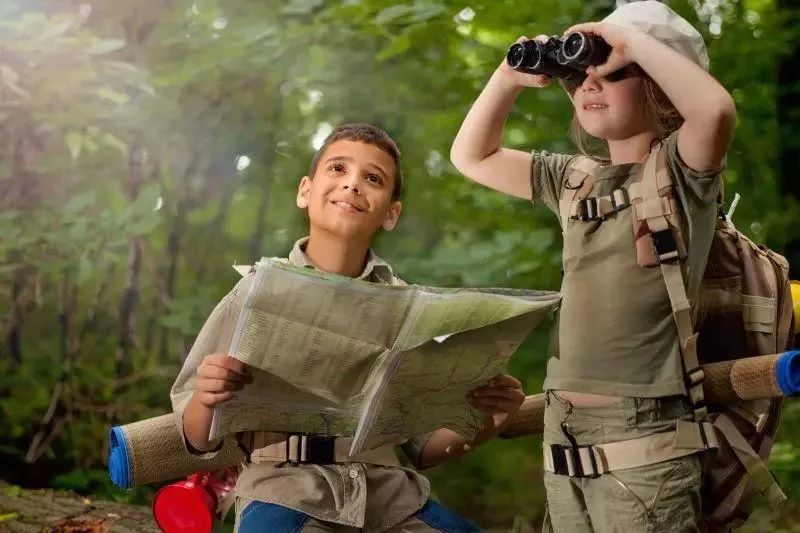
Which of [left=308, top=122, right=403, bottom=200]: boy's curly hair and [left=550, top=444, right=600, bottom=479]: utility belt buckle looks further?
[left=308, top=122, right=403, bottom=200]: boy's curly hair

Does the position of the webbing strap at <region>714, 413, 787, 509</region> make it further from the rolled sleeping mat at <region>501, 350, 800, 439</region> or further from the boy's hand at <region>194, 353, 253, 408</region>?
the boy's hand at <region>194, 353, 253, 408</region>

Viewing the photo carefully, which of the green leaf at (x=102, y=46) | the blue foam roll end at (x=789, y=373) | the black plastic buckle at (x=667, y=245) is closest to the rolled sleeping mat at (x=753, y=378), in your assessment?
the blue foam roll end at (x=789, y=373)

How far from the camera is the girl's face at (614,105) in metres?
1.14

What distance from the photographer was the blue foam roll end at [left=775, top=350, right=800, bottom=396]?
0.99m

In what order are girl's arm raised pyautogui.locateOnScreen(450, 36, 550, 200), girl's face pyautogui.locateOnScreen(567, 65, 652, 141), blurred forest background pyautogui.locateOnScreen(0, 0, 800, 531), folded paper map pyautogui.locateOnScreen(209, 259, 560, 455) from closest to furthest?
folded paper map pyautogui.locateOnScreen(209, 259, 560, 455), girl's face pyautogui.locateOnScreen(567, 65, 652, 141), girl's arm raised pyautogui.locateOnScreen(450, 36, 550, 200), blurred forest background pyautogui.locateOnScreen(0, 0, 800, 531)

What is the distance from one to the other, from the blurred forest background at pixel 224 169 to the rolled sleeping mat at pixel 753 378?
4.89 ft

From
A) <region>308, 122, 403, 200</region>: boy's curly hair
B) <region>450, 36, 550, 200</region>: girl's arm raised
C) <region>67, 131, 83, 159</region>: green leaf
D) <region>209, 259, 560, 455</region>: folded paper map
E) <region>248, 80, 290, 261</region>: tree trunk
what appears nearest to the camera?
<region>209, 259, 560, 455</region>: folded paper map

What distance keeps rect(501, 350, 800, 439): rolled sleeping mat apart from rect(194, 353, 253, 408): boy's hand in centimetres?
62

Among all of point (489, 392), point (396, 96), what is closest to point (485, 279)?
point (396, 96)

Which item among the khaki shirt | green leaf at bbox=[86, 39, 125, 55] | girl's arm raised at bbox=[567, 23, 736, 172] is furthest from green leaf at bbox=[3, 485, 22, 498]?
girl's arm raised at bbox=[567, 23, 736, 172]

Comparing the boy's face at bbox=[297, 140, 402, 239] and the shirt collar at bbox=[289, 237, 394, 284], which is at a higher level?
the boy's face at bbox=[297, 140, 402, 239]

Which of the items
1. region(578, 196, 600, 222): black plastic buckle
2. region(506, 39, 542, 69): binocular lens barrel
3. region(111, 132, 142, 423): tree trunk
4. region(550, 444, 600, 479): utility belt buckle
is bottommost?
region(111, 132, 142, 423): tree trunk

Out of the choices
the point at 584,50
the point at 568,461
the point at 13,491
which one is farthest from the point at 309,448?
the point at 13,491

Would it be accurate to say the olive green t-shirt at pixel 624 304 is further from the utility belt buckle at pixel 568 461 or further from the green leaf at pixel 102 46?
the green leaf at pixel 102 46
